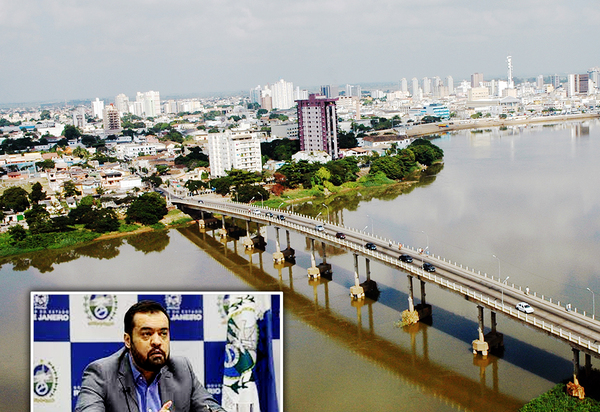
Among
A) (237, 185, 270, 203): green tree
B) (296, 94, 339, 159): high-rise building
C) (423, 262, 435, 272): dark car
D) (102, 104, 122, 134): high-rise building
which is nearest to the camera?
(423, 262, 435, 272): dark car

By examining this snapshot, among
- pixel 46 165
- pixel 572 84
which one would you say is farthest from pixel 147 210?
pixel 572 84

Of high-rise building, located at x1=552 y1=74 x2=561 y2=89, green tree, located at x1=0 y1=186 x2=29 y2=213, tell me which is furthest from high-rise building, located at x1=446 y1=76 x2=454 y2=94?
green tree, located at x1=0 y1=186 x2=29 y2=213

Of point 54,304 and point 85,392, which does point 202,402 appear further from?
point 54,304

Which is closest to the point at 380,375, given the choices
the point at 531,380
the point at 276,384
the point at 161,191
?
the point at 531,380

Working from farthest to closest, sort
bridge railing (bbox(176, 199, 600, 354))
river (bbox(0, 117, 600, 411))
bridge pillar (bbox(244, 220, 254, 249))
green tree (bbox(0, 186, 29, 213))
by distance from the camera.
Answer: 1. green tree (bbox(0, 186, 29, 213))
2. bridge pillar (bbox(244, 220, 254, 249))
3. river (bbox(0, 117, 600, 411))
4. bridge railing (bbox(176, 199, 600, 354))

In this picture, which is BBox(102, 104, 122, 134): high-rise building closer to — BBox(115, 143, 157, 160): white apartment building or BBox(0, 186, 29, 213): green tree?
BBox(115, 143, 157, 160): white apartment building
